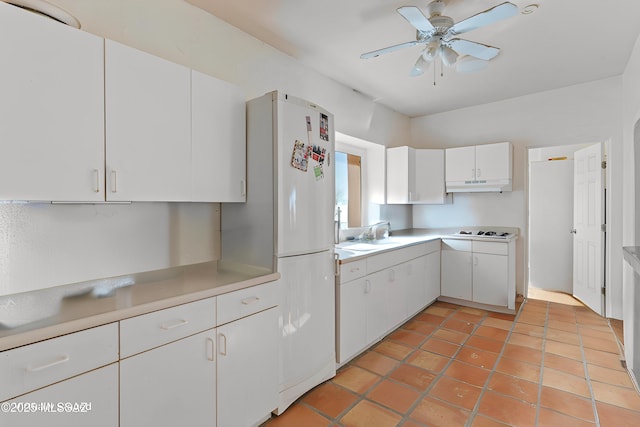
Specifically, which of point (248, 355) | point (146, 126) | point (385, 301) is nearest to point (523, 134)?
point (385, 301)

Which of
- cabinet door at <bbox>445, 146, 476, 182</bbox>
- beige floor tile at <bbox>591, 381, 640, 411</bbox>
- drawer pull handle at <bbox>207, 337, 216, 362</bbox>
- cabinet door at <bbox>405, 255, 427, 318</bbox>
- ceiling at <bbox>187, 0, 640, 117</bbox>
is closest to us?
drawer pull handle at <bbox>207, 337, 216, 362</bbox>

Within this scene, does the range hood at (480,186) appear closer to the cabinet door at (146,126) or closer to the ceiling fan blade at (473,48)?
the ceiling fan blade at (473,48)

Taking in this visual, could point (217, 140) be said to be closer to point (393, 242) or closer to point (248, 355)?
→ point (248, 355)

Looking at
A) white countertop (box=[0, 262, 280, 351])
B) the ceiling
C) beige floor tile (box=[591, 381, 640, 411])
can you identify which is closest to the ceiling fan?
the ceiling

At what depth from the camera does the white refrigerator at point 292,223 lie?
1921 millimetres

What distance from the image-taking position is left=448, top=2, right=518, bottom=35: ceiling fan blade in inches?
65.0

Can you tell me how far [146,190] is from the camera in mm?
1564

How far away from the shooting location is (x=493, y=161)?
3.88 metres

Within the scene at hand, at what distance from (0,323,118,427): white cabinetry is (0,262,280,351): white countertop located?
0.04 m

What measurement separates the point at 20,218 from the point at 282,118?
1.38 metres

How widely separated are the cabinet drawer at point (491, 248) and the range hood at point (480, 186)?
0.74 meters

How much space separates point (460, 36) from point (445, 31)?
570 millimetres

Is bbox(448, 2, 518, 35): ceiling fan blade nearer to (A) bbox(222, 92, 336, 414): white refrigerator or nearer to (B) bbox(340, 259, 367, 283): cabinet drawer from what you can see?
(A) bbox(222, 92, 336, 414): white refrigerator

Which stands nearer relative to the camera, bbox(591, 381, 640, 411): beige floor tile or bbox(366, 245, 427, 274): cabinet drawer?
bbox(591, 381, 640, 411): beige floor tile
